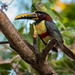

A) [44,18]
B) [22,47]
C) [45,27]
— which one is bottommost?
[22,47]

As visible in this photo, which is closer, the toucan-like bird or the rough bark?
the rough bark

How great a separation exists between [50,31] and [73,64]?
3.52 ft

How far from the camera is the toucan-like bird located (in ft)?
6.73

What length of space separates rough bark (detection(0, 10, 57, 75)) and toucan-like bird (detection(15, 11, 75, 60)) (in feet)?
1.00

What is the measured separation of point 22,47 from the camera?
1.73 meters

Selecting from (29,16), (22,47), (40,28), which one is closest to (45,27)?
(40,28)

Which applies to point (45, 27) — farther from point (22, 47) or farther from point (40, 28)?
point (22, 47)

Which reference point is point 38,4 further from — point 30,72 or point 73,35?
point 73,35

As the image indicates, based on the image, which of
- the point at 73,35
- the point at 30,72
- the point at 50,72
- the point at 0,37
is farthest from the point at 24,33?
the point at 73,35

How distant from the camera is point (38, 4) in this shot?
7.26ft

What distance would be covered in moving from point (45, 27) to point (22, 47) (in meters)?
0.46

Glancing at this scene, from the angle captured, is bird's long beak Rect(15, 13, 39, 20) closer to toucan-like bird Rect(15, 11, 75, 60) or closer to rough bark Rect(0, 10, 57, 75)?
toucan-like bird Rect(15, 11, 75, 60)

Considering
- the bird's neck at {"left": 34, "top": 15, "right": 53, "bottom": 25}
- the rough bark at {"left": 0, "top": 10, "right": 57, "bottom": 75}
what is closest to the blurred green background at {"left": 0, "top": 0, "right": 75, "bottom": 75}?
the bird's neck at {"left": 34, "top": 15, "right": 53, "bottom": 25}

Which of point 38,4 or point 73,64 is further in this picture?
point 73,64
